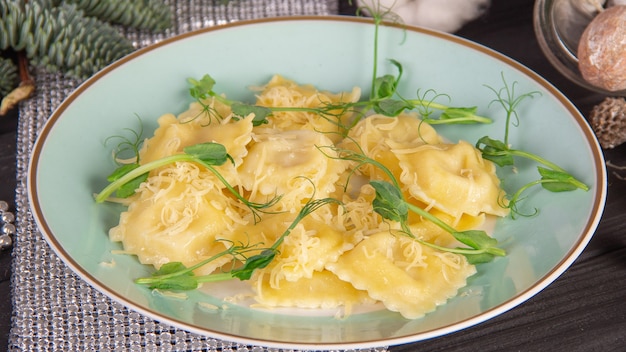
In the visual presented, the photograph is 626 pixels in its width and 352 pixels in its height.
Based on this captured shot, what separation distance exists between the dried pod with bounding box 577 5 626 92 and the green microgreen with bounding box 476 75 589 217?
11.6 inches

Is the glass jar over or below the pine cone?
over

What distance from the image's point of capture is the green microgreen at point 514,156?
194 cm

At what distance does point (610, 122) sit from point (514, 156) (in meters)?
0.40

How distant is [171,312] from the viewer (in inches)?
64.9

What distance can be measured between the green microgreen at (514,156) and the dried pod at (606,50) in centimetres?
30

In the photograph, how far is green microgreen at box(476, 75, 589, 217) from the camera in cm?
194

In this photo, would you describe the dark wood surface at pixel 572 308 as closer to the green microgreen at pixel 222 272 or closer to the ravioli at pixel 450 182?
the ravioli at pixel 450 182

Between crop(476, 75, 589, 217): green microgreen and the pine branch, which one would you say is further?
the pine branch

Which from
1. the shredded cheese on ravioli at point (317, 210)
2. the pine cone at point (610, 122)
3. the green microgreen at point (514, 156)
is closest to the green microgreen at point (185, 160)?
the shredded cheese on ravioli at point (317, 210)

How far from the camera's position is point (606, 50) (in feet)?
7.48

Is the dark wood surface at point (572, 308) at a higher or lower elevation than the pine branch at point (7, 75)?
lower

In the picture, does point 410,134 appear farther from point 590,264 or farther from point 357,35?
point 590,264

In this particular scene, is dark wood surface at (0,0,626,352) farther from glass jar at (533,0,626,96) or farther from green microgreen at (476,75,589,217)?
glass jar at (533,0,626,96)

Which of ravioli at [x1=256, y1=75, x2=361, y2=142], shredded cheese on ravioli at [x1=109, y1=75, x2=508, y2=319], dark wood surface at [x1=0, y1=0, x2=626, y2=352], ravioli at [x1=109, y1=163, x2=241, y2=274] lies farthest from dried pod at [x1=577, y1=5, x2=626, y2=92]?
ravioli at [x1=109, y1=163, x2=241, y2=274]
